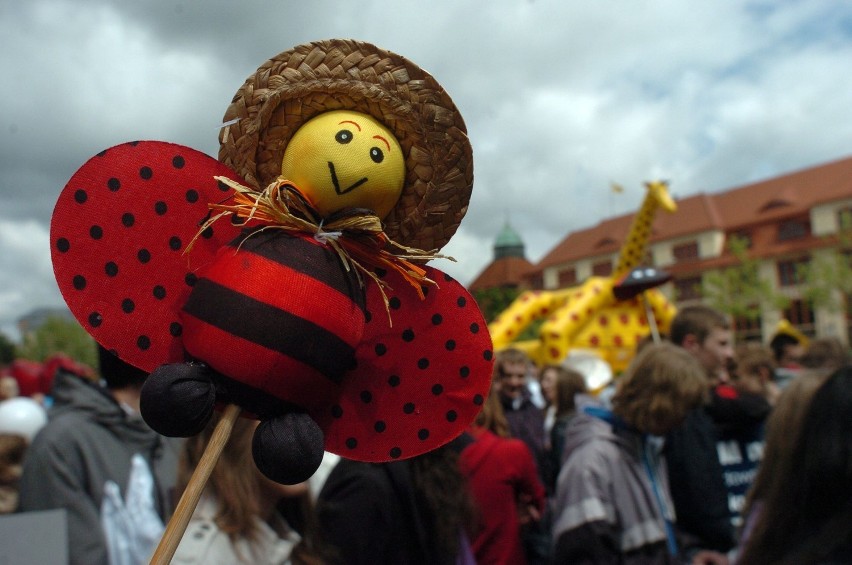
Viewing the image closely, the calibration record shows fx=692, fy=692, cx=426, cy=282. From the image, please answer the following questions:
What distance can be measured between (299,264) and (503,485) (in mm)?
2008

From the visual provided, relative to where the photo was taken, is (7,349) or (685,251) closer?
(685,251)

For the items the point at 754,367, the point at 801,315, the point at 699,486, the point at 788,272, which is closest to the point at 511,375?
the point at 754,367

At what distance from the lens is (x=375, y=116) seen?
1.05m

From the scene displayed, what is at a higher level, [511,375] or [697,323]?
[697,323]

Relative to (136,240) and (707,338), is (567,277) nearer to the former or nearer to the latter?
(707,338)

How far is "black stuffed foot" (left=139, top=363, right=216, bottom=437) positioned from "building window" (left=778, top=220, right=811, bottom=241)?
35.1 meters

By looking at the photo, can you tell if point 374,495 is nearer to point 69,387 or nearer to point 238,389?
point 238,389

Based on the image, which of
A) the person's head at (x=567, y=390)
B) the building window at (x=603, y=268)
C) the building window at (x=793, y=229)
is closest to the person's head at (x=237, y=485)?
the person's head at (x=567, y=390)

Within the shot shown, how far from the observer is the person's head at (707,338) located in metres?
3.37

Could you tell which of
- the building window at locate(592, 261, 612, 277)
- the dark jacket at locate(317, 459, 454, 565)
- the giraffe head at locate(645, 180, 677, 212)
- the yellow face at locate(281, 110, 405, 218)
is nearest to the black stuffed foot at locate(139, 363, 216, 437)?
the yellow face at locate(281, 110, 405, 218)

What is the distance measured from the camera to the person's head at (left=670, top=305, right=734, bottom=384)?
3365 millimetres

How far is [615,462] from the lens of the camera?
239 cm

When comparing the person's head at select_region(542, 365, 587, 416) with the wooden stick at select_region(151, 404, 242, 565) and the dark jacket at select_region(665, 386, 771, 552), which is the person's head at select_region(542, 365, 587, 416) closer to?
the dark jacket at select_region(665, 386, 771, 552)

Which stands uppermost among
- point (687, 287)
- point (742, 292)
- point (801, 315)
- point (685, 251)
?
point (685, 251)
